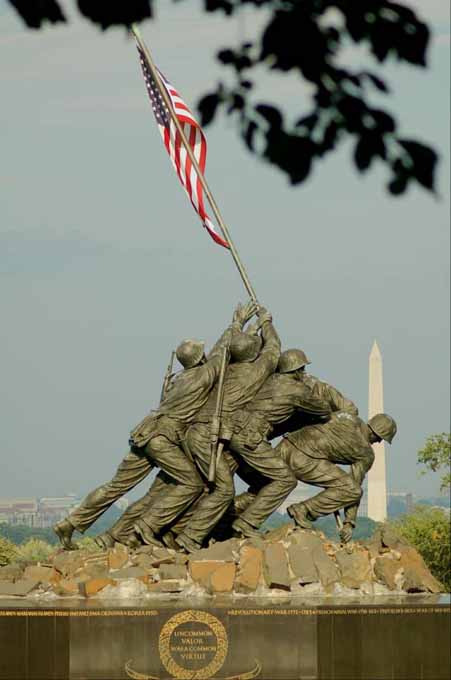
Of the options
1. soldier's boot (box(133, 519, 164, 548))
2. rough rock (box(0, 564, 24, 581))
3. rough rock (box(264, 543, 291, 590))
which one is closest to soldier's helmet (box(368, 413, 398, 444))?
rough rock (box(264, 543, 291, 590))

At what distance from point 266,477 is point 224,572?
4.03 feet

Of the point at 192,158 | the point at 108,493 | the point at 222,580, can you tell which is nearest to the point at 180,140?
the point at 192,158

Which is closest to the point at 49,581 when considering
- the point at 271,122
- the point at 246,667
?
the point at 246,667

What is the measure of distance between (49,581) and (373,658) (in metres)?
3.22

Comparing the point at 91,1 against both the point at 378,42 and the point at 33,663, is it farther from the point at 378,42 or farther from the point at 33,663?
the point at 33,663

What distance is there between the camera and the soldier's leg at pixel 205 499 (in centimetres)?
1580

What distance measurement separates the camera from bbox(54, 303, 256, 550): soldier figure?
628 inches

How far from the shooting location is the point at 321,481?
16375 mm

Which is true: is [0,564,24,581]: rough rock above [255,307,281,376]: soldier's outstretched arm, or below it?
below

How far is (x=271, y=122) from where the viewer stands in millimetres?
6594

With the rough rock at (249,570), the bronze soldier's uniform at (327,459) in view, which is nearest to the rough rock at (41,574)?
the rough rock at (249,570)

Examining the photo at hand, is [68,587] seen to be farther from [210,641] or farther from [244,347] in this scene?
[244,347]

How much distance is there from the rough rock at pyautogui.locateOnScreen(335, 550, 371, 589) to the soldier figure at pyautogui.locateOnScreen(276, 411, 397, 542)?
567 millimetres

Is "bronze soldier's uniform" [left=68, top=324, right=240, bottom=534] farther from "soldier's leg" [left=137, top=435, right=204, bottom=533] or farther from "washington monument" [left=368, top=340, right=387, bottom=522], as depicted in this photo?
"washington monument" [left=368, top=340, right=387, bottom=522]
